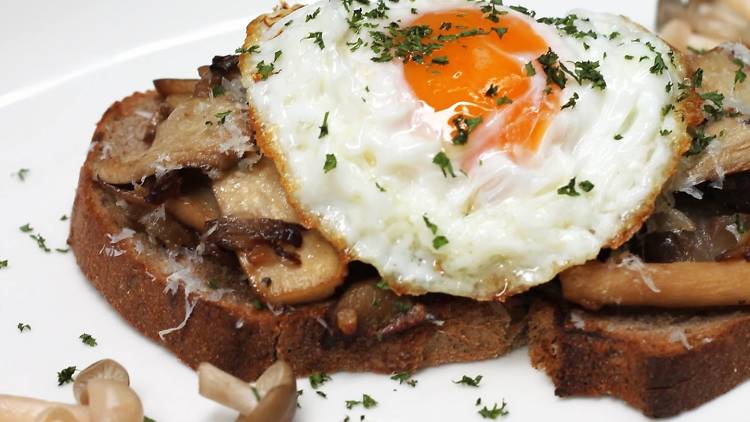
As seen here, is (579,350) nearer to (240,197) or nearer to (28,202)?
(240,197)

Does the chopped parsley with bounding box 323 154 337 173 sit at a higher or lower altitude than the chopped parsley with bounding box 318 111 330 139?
lower

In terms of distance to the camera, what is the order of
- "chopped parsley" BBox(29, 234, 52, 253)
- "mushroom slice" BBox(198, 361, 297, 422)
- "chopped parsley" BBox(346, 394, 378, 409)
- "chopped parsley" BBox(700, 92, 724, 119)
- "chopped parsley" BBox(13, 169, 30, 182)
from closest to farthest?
"mushroom slice" BBox(198, 361, 297, 422) < "chopped parsley" BBox(346, 394, 378, 409) < "chopped parsley" BBox(700, 92, 724, 119) < "chopped parsley" BBox(29, 234, 52, 253) < "chopped parsley" BBox(13, 169, 30, 182)

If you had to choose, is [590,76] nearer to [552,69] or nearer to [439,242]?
[552,69]

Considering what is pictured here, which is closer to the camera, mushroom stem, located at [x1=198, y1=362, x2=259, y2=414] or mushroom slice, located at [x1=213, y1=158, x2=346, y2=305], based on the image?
mushroom stem, located at [x1=198, y1=362, x2=259, y2=414]

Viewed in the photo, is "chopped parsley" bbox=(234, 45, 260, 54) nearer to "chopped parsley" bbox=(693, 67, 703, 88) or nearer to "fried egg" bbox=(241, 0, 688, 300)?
"fried egg" bbox=(241, 0, 688, 300)

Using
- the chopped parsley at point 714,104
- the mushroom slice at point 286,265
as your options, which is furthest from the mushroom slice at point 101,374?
the chopped parsley at point 714,104

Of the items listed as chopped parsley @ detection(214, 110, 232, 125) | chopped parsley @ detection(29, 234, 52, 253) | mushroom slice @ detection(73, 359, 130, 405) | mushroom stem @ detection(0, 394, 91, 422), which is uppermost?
chopped parsley @ detection(214, 110, 232, 125)

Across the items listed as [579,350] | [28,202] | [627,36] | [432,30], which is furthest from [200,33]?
[579,350]

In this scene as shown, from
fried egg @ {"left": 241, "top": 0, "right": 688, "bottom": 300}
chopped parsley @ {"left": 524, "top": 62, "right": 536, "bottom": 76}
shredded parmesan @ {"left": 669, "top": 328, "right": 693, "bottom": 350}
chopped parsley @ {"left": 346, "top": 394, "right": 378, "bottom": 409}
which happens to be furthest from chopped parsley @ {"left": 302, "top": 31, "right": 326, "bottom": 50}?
shredded parmesan @ {"left": 669, "top": 328, "right": 693, "bottom": 350}
